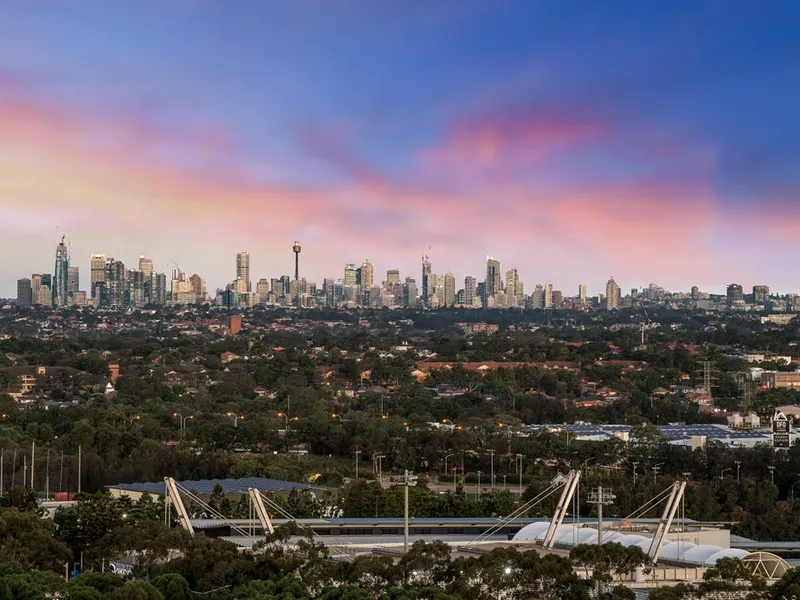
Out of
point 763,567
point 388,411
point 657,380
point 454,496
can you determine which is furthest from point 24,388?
point 763,567

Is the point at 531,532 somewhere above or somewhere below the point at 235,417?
below

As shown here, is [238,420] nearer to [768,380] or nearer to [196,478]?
[196,478]

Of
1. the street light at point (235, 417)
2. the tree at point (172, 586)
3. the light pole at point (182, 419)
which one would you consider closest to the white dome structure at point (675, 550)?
the tree at point (172, 586)

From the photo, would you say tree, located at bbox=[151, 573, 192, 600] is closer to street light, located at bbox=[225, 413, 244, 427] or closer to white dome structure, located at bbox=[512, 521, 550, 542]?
white dome structure, located at bbox=[512, 521, 550, 542]

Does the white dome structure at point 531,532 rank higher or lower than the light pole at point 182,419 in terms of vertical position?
lower

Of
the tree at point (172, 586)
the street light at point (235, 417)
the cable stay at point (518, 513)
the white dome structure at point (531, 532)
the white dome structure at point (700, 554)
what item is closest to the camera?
the tree at point (172, 586)

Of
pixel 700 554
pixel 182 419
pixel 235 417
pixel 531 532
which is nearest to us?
pixel 700 554

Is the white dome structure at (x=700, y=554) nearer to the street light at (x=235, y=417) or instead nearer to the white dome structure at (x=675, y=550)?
the white dome structure at (x=675, y=550)

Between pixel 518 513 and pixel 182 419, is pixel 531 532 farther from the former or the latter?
pixel 182 419

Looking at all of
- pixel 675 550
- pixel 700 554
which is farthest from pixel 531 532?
pixel 700 554

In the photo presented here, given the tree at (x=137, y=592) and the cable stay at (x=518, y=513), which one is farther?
the cable stay at (x=518, y=513)

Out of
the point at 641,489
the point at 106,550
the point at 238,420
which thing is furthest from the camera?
the point at 238,420
